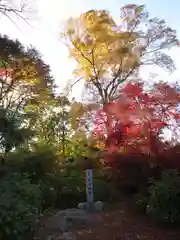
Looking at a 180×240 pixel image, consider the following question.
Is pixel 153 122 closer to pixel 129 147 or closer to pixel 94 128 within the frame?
pixel 129 147

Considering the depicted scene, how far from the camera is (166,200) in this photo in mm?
6344

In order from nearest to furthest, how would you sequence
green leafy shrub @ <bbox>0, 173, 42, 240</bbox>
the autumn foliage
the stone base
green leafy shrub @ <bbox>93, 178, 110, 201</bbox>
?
1. green leafy shrub @ <bbox>0, 173, 42, 240</bbox>
2. the stone base
3. the autumn foliage
4. green leafy shrub @ <bbox>93, 178, 110, 201</bbox>

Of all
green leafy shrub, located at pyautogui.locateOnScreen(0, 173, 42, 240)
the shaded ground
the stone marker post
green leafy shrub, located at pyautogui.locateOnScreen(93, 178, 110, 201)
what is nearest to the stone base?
the stone marker post

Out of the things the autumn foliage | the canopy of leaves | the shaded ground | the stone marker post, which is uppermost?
the canopy of leaves

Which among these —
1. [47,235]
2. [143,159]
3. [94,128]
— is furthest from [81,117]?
[47,235]

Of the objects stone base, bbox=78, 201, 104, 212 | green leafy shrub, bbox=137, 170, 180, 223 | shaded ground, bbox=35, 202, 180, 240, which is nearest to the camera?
shaded ground, bbox=35, 202, 180, 240

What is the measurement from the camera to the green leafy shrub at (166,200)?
630 centimetres

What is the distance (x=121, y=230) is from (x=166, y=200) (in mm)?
954

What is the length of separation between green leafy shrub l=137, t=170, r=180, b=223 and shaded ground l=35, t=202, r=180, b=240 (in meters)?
0.20

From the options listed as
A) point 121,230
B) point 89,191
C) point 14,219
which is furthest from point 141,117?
point 14,219

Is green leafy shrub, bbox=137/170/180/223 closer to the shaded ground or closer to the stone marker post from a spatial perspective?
the shaded ground

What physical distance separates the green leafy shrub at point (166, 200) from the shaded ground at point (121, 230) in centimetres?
20

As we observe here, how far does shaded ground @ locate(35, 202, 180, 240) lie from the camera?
5770 mm

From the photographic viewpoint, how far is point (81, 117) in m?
13.9
